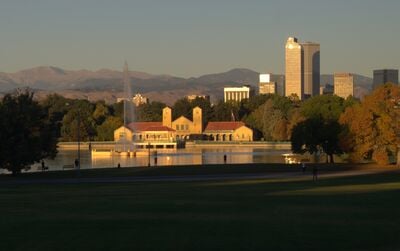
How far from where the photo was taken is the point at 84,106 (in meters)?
184

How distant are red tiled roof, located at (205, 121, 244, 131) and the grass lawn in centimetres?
14689

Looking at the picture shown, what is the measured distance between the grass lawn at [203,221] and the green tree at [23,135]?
2525cm

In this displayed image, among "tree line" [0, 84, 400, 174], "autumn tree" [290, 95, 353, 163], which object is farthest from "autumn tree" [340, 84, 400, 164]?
"autumn tree" [290, 95, 353, 163]

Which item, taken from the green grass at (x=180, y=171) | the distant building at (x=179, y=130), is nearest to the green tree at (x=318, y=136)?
the green grass at (x=180, y=171)

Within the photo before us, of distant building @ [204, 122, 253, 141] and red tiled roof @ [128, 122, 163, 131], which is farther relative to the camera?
distant building @ [204, 122, 253, 141]

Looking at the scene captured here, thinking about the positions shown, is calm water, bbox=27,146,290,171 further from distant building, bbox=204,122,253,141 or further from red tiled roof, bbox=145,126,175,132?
distant building, bbox=204,122,253,141

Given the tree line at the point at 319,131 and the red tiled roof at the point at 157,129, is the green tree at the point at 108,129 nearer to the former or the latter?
the red tiled roof at the point at 157,129

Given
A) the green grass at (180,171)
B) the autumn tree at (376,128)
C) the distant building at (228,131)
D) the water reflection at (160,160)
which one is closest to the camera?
the green grass at (180,171)

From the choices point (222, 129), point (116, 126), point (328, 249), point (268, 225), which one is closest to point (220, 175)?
point (268, 225)

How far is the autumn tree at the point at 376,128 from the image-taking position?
68.8 m

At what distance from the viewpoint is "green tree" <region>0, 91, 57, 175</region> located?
59.9m

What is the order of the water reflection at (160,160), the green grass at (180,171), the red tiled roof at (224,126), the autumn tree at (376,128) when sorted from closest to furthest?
the green grass at (180,171)
the autumn tree at (376,128)
the water reflection at (160,160)
the red tiled roof at (224,126)

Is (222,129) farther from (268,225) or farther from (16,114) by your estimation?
(268,225)

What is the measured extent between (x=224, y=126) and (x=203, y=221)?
164942 mm
